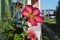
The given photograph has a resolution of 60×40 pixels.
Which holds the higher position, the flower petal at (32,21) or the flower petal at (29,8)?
the flower petal at (29,8)

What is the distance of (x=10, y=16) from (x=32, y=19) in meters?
0.18

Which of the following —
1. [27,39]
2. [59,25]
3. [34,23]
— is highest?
[34,23]

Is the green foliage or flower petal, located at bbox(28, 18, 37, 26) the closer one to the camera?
flower petal, located at bbox(28, 18, 37, 26)

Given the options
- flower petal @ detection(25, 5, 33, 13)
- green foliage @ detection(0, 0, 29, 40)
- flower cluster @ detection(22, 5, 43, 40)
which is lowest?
green foliage @ detection(0, 0, 29, 40)

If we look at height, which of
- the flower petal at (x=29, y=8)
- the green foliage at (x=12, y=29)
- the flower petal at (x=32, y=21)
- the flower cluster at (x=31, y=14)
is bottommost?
the green foliage at (x=12, y=29)

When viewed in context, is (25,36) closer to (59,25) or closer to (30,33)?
(30,33)

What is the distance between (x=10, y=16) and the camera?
4.62ft

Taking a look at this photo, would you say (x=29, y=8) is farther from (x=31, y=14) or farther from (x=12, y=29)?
(x=12, y=29)

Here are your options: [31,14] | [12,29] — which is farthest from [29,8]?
[12,29]

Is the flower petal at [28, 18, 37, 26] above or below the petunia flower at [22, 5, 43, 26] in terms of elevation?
below

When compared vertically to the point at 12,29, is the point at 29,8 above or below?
above

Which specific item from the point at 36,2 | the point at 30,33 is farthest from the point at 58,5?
the point at 30,33

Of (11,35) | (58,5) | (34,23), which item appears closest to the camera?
(34,23)

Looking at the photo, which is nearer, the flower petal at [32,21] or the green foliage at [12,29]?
the flower petal at [32,21]
